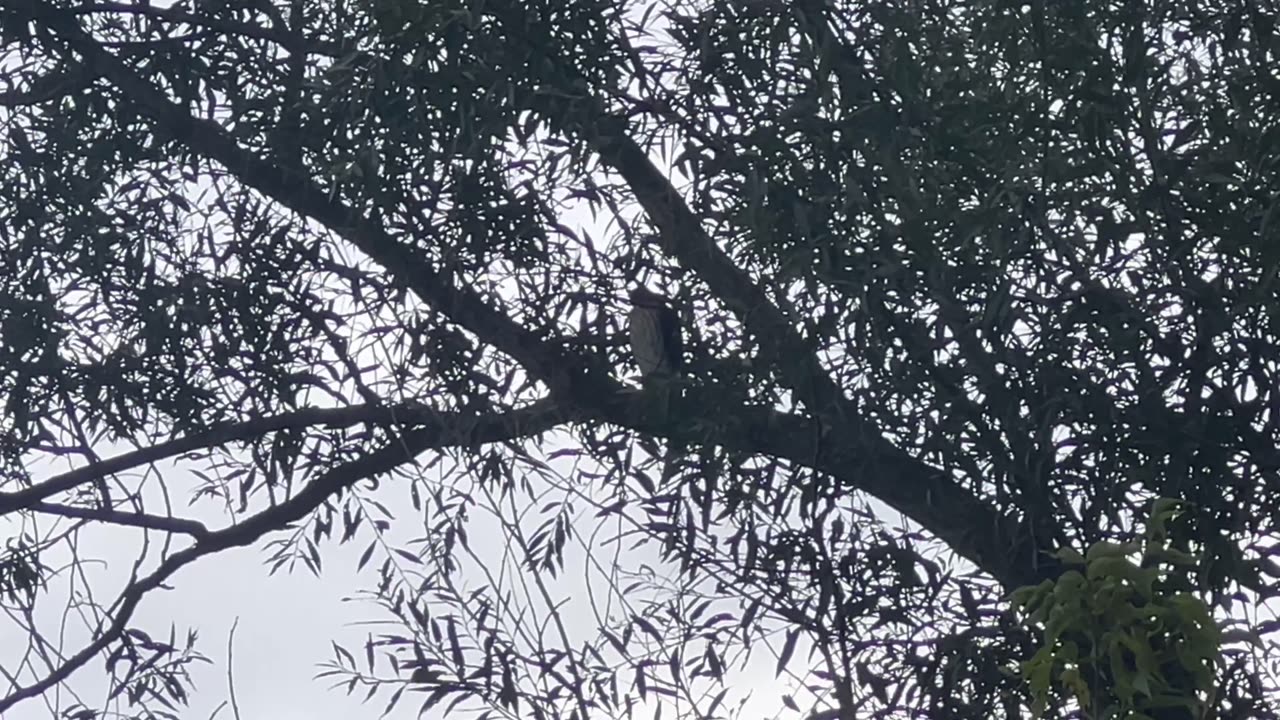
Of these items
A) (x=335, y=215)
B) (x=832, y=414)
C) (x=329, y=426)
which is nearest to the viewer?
(x=832, y=414)

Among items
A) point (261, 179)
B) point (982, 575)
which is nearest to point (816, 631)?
point (982, 575)

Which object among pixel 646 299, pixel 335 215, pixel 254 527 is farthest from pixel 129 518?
pixel 646 299

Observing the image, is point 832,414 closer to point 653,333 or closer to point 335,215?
point 653,333

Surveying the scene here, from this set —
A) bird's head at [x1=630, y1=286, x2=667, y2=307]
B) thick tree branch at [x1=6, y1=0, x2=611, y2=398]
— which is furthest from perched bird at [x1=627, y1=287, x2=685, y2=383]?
thick tree branch at [x1=6, y1=0, x2=611, y2=398]

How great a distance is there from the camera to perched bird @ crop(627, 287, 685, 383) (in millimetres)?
3143

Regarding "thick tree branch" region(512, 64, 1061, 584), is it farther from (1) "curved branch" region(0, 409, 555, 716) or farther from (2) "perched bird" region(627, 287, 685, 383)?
(1) "curved branch" region(0, 409, 555, 716)

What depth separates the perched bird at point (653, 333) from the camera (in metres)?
3.14

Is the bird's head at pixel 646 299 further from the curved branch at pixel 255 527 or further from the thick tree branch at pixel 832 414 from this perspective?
the curved branch at pixel 255 527

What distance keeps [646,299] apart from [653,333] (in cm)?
8

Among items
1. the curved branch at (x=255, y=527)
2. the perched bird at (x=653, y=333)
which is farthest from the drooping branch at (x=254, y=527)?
the perched bird at (x=653, y=333)

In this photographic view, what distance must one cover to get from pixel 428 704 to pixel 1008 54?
155cm

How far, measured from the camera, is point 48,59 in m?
3.61

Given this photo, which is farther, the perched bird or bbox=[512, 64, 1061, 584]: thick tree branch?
the perched bird

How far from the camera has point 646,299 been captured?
124 inches
